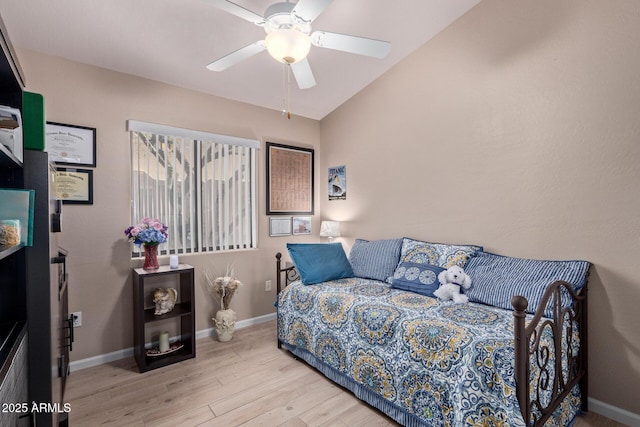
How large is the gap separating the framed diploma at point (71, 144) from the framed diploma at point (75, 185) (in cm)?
7

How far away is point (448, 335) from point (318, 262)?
142 centimetres

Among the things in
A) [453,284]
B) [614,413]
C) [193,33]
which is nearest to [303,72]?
[193,33]

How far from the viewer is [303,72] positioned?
2.14m

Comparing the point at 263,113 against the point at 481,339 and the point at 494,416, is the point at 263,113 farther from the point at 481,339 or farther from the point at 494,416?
the point at 494,416

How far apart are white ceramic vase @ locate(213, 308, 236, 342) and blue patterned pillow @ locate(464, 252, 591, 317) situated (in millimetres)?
2134

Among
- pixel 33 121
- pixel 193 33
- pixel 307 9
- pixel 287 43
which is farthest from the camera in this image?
pixel 193 33

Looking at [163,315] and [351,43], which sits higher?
[351,43]

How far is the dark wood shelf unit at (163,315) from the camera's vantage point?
2465mm

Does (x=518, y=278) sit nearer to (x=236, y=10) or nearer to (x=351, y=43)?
(x=351, y=43)

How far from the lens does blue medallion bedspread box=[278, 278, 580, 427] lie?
4.71 feet

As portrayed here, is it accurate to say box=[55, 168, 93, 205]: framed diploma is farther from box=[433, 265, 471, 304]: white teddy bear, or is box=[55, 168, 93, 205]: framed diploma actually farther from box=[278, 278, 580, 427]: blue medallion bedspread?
box=[433, 265, 471, 304]: white teddy bear

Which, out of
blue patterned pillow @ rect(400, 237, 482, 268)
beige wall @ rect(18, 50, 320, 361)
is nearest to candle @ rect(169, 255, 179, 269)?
beige wall @ rect(18, 50, 320, 361)

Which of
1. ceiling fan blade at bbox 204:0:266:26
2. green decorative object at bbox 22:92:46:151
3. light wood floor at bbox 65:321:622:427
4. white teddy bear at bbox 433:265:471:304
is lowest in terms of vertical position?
light wood floor at bbox 65:321:622:427

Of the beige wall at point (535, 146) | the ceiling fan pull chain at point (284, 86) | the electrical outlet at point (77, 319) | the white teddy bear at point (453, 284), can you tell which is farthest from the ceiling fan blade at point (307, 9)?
the electrical outlet at point (77, 319)
